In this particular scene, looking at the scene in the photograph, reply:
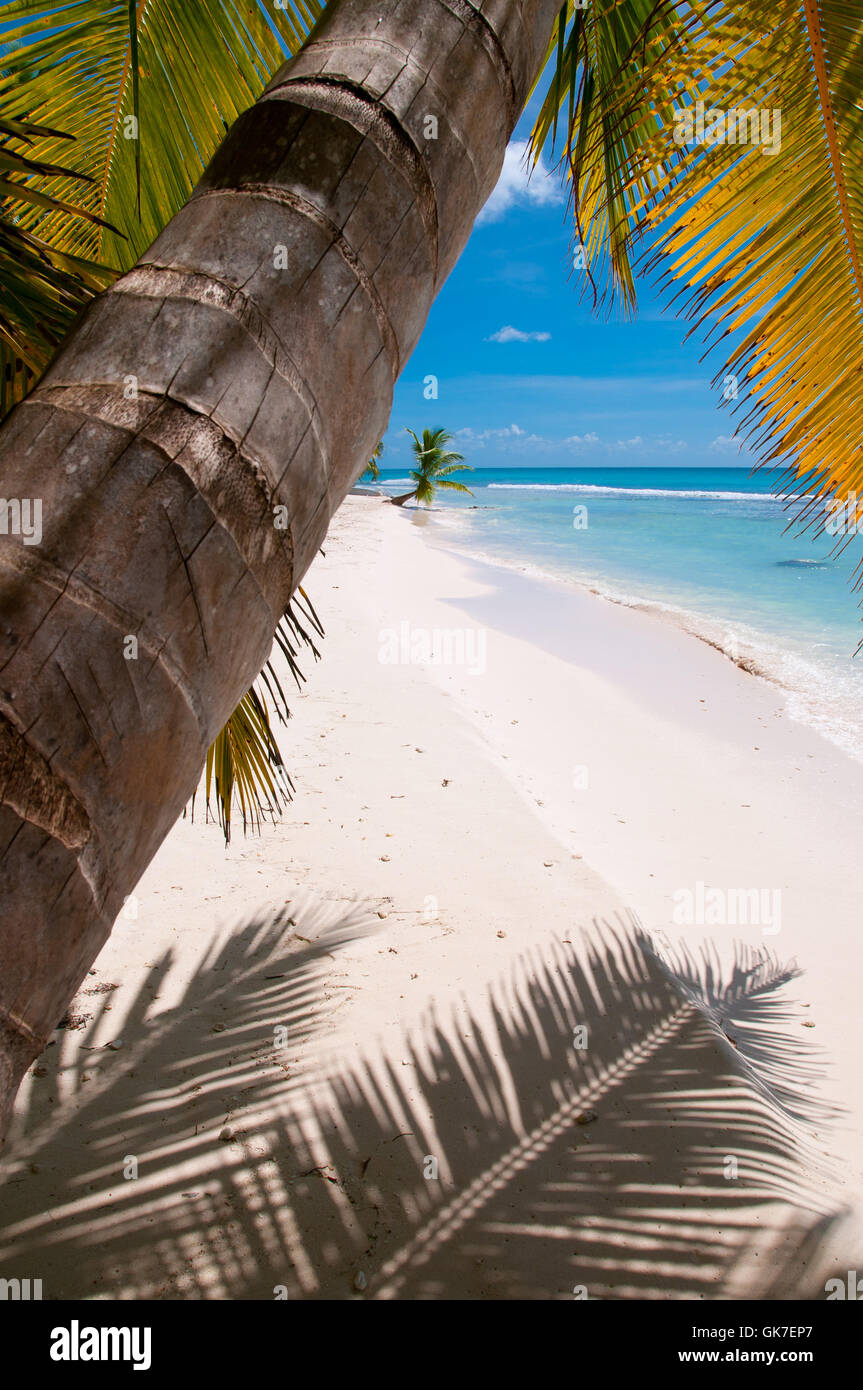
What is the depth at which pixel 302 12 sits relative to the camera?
219 cm

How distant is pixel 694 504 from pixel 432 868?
2249 inches

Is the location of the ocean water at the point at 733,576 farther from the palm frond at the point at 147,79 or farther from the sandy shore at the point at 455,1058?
the sandy shore at the point at 455,1058

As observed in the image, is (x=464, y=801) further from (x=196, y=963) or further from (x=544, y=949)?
(x=196, y=963)

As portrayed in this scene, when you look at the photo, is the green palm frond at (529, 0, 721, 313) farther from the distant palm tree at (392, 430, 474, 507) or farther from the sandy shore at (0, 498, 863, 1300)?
the distant palm tree at (392, 430, 474, 507)

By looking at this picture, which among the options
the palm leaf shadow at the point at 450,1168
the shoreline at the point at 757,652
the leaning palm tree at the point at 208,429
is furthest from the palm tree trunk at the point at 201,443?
the shoreline at the point at 757,652

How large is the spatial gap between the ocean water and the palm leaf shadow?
2.18 meters

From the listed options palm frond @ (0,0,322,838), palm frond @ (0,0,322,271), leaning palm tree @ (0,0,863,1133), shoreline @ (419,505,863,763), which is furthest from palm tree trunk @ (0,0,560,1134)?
shoreline @ (419,505,863,763)

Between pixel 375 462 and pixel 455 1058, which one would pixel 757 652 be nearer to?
pixel 455 1058

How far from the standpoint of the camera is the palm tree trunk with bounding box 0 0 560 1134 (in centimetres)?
81

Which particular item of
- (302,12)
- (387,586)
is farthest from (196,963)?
(387,586)

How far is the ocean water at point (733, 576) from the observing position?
35.4 feet

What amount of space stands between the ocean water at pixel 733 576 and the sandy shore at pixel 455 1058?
2201mm
